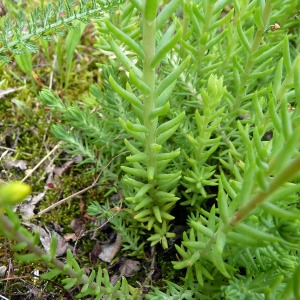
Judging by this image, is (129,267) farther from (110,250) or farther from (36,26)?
(36,26)

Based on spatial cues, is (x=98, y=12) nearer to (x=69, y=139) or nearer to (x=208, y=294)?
(x=69, y=139)

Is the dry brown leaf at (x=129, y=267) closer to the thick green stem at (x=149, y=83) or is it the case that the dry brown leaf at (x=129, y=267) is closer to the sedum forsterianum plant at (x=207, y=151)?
the sedum forsterianum plant at (x=207, y=151)

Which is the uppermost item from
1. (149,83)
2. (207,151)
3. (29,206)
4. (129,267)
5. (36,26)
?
(36,26)

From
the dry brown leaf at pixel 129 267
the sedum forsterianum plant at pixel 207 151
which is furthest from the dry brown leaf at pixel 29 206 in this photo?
the dry brown leaf at pixel 129 267

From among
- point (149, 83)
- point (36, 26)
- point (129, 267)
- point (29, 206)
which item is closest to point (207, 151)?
point (149, 83)

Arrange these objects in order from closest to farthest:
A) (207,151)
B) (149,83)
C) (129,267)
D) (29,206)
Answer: (149,83)
(207,151)
(129,267)
(29,206)

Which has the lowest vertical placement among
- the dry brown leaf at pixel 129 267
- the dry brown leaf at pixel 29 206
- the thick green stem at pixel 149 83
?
the dry brown leaf at pixel 129 267

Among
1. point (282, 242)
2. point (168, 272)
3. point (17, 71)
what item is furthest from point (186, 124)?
point (17, 71)

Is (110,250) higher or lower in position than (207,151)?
lower

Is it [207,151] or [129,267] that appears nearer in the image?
[207,151]
